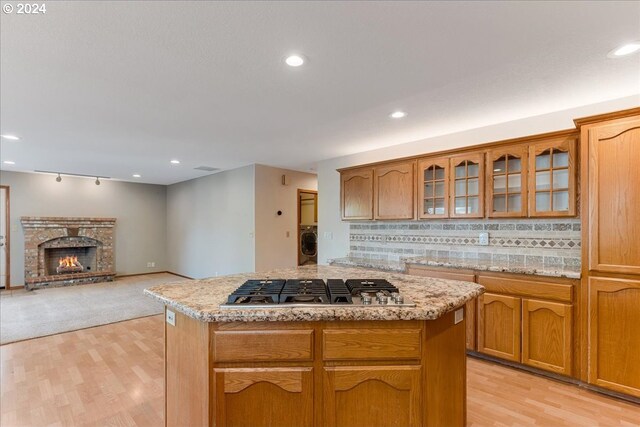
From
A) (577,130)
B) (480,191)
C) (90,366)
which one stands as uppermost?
(577,130)

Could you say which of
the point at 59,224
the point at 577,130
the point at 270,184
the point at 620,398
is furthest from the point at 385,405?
the point at 59,224

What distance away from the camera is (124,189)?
7.55m

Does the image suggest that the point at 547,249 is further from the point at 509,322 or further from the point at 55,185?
the point at 55,185

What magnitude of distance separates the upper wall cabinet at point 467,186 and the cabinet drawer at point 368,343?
219cm

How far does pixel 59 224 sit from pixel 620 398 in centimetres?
888

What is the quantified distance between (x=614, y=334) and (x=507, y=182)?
144cm

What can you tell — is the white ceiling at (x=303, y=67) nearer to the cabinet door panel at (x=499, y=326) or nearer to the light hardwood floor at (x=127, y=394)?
the cabinet door panel at (x=499, y=326)

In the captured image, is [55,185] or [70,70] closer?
[70,70]

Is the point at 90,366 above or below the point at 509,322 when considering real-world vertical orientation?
below

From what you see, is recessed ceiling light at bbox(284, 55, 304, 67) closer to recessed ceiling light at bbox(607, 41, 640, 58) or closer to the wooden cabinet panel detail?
the wooden cabinet panel detail

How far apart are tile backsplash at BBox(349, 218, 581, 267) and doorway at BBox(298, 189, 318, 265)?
6.14ft

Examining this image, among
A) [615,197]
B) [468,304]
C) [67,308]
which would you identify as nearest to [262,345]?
[468,304]

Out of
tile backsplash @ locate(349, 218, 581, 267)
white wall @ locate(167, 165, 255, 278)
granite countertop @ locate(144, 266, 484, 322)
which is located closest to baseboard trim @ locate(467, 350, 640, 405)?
tile backsplash @ locate(349, 218, 581, 267)

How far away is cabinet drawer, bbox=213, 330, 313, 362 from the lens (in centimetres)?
140
